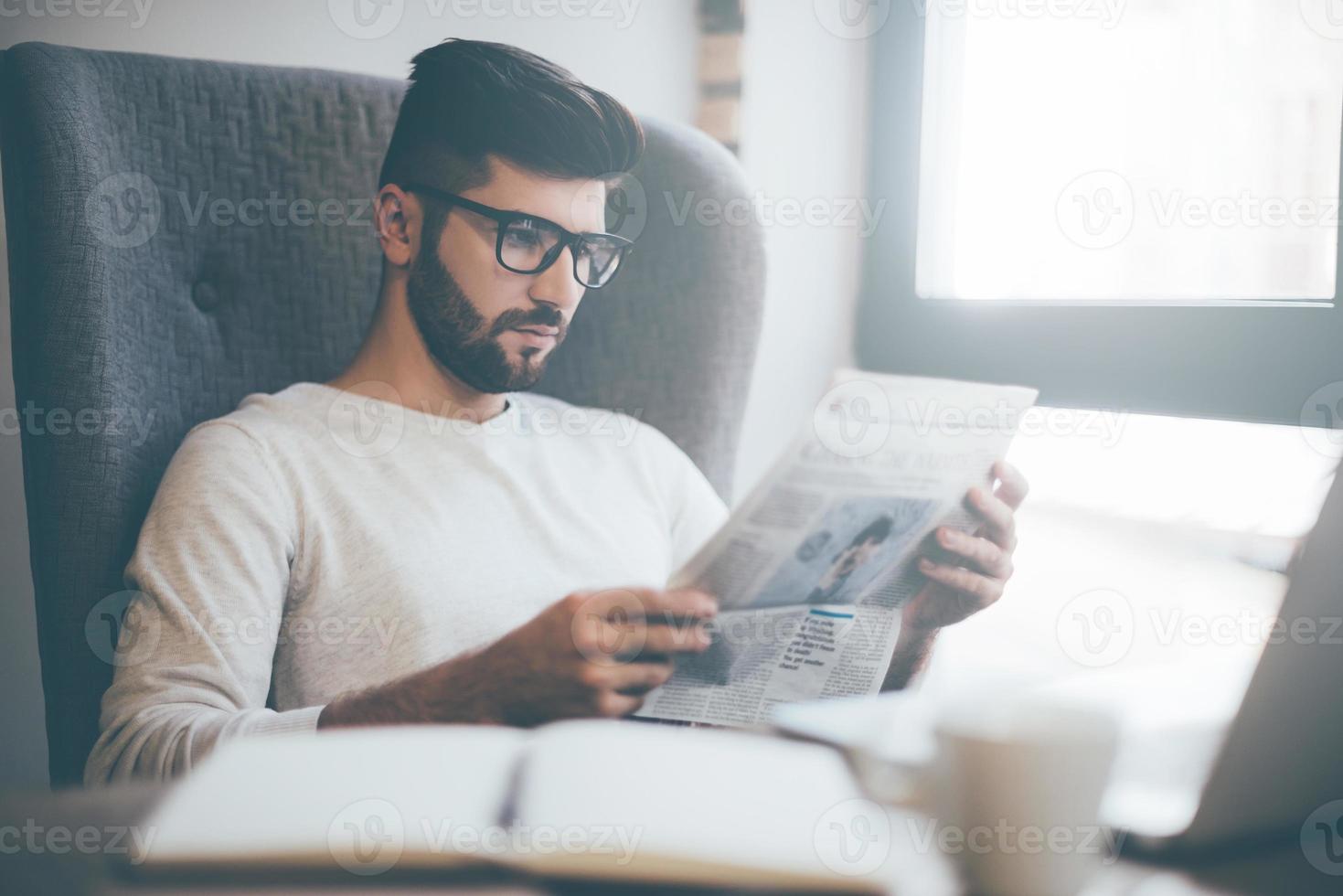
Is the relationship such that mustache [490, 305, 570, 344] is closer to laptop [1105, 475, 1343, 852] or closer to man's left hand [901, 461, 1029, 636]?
man's left hand [901, 461, 1029, 636]

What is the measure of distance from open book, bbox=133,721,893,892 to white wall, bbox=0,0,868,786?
3.25ft

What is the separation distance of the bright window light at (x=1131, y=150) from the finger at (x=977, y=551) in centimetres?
66

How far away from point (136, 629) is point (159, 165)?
1.51 ft

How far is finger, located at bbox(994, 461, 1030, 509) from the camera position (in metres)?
0.85

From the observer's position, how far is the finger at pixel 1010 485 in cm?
85

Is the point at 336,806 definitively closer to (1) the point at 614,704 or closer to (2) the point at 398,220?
(1) the point at 614,704

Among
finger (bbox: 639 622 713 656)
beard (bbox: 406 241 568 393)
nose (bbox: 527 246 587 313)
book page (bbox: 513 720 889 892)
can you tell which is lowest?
finger (bbox: 639 622 713 656)

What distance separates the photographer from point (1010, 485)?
882mm

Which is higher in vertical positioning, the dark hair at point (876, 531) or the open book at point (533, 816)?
the dark hair at point (876, 531)

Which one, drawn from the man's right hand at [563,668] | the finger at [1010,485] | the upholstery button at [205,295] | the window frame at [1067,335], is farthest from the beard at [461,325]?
the window frame at [1067,335]

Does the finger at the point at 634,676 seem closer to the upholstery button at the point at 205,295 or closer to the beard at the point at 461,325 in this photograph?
the beard at the point at 461,325

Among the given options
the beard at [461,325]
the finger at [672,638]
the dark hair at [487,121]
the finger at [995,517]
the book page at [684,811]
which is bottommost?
the finger at [672,638]

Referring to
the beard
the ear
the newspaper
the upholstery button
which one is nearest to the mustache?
the beard

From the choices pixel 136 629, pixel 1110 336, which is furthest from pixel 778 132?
pixel 136 629
